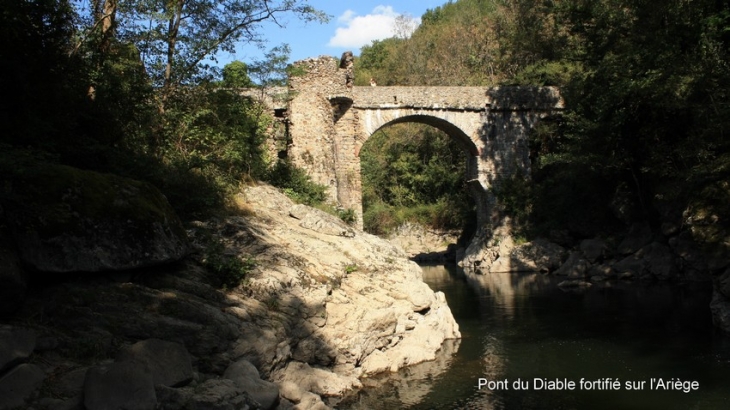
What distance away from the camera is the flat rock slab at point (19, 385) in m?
4.41

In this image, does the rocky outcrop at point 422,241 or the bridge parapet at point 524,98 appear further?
the rocky outcrop at point 422,241

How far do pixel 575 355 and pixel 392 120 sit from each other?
1404cm

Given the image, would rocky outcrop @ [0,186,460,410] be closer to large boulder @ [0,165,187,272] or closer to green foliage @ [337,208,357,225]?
large boulder @ [0,165,187,272]

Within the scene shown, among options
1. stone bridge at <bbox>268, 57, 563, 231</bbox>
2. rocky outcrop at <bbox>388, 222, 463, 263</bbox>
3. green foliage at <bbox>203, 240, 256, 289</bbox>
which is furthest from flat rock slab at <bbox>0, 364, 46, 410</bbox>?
rocky outcrop at <bbox>388, 222, 463, 263</bbox>

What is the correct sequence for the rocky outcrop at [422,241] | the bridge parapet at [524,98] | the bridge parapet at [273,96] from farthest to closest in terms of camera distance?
the rocky outcrop at [422,241]
the bridge parapet at [524,98]
the bridge parapet at [273,96]

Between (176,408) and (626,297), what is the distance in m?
13.0

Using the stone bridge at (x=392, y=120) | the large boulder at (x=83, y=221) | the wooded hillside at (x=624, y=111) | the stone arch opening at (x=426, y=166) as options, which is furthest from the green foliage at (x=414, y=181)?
the large boulder at (x=83, y=221)

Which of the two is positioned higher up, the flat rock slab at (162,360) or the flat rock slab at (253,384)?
the flat rock slab at (162,360)

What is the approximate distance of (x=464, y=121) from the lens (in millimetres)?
23547

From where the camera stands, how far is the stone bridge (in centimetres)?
1788

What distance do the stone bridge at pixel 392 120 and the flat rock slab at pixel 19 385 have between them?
1281 centimetres

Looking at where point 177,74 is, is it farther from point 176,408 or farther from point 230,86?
point 176,408

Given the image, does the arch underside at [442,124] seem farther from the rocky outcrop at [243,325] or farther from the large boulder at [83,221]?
the large boulder at [83,221]

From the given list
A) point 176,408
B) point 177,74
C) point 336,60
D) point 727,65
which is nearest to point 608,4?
point 727,65
